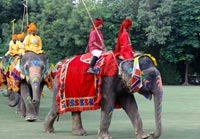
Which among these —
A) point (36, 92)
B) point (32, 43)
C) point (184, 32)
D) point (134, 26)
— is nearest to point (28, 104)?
point (36, 92)

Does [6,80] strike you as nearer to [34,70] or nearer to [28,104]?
[28,104]

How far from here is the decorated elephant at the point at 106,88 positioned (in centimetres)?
868

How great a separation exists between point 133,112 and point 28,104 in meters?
3.64

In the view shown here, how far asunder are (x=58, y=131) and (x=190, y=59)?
28.0 meters

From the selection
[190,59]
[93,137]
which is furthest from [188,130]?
[190,59]

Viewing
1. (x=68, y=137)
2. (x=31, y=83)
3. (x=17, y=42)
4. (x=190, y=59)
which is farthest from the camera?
(x=190, y=59)

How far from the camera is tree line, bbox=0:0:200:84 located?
120 ft

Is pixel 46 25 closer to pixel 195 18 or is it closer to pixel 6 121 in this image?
pixel 195 18

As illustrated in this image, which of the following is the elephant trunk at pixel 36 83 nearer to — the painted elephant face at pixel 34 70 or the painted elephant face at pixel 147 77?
the painted elephant face at pixel 34 70

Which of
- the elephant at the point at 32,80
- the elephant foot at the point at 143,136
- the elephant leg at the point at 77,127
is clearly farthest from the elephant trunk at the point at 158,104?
the elephant at the point at 32,80

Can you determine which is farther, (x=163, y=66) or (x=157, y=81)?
(x=163, y=66)

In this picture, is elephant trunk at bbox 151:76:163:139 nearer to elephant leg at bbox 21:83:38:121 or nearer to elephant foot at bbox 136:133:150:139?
elephant foot at bbox 136:133:150:139

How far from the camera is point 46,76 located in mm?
12258

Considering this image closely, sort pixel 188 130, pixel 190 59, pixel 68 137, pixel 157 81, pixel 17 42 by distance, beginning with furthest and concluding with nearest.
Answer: pixel 190 59 < pixel 17 42 < pixel 188 130 < pixel 68 137 < pixel 157 81
